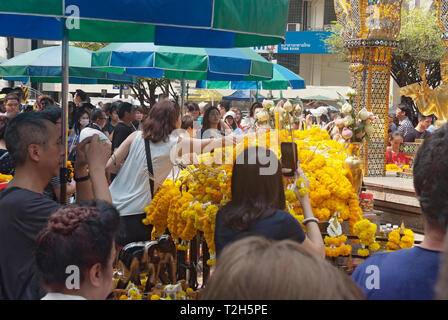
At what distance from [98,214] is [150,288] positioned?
1785 millimetres

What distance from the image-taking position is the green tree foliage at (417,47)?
26484 mm

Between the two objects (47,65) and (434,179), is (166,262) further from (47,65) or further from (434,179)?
(47,65)

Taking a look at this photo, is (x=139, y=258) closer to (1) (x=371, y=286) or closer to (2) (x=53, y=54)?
(1) (x=371, y=286)

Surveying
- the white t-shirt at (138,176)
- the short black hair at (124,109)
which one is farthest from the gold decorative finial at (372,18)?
the white t-shirt at (138,176)

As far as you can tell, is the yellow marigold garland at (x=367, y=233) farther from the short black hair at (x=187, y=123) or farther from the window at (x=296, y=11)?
the window at (x=296, y=11)

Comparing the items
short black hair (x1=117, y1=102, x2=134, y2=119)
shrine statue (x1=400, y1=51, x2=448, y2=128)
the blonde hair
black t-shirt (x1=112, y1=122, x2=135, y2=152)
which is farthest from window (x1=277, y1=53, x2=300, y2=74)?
the blonde hair

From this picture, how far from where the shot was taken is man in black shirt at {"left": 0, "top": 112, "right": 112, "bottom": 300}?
2.42 m

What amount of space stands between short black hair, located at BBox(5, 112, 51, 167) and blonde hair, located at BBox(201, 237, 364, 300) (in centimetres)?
166

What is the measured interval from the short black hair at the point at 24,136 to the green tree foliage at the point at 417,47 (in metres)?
25.0

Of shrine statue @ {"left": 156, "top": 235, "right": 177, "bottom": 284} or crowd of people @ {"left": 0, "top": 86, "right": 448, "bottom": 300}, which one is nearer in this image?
crowd of people @ {"left": 0, "top": 86, "right": 448, "bottom": 300}

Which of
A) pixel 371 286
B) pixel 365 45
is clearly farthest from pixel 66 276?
pixel 365 45

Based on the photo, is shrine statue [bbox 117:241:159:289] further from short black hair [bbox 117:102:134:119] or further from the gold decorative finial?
the gold decorative finial

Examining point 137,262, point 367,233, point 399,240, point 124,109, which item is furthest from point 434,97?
point 137,262

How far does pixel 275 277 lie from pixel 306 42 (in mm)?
41334
